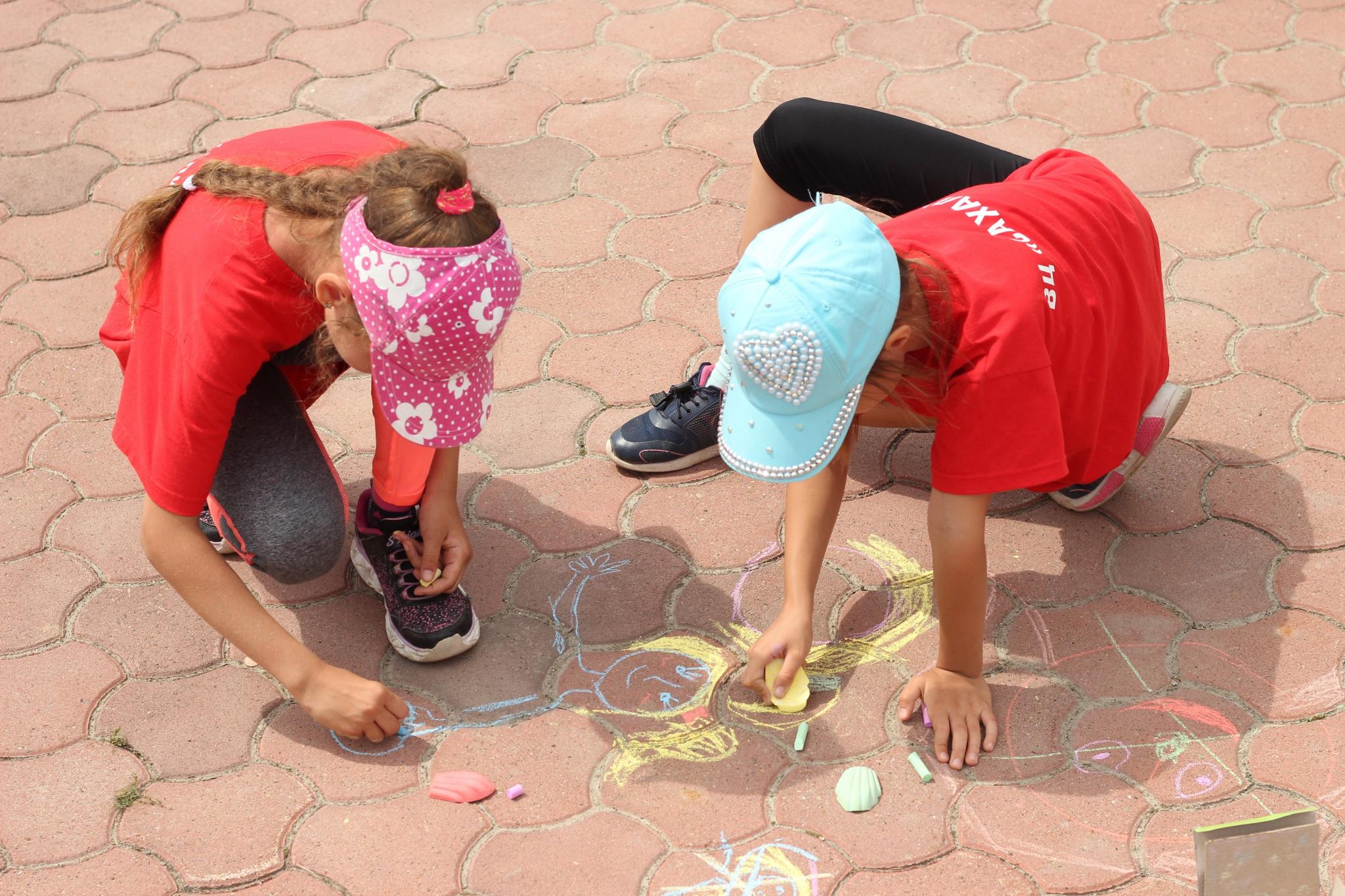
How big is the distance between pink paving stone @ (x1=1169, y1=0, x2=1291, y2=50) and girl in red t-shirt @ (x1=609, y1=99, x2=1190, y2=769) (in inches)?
67.8

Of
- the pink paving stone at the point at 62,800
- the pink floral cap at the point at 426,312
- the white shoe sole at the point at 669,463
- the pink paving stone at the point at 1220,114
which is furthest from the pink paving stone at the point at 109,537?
the pink paving stone at the point at 1220,114

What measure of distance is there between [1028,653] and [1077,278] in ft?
2.08

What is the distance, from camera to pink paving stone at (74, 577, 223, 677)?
210 cm

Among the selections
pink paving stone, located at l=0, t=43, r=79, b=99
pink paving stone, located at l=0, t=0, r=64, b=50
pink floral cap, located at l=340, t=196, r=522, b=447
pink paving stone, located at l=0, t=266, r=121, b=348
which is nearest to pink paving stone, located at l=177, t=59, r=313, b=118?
pink paving stone, located at l=0, t=43, r=79, b=99

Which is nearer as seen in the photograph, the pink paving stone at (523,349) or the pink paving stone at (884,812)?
the pink paving stone at (884,812)

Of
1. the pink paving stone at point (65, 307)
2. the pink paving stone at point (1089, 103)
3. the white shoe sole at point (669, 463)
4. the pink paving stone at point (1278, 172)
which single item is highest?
the pink paving stone at point (1089, 103)

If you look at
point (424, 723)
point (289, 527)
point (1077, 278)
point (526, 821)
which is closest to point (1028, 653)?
point (1077, 278)

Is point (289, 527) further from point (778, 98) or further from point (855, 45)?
point (855, 45)

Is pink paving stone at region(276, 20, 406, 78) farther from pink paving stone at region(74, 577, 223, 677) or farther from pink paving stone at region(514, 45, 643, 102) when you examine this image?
pink paving stone at region(74, 577, 223, 677)

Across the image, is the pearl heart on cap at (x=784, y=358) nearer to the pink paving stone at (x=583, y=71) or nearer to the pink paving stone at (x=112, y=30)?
the pink paving stone at (x=583, y=71)

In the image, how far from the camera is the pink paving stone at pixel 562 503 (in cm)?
233

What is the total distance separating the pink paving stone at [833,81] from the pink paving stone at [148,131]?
1.51 meters

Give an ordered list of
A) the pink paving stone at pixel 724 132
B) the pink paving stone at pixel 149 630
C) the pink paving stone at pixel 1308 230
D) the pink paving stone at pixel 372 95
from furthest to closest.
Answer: the pink paving stone at pixel 372 95 < the pink paving stone at pixel 724 132 < the pink paving stone at pixel 1308 230 < the pink paving stone at pixel 149 630

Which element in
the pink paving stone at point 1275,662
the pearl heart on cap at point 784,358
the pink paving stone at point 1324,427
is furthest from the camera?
the pink paving stone at point 1324,427
